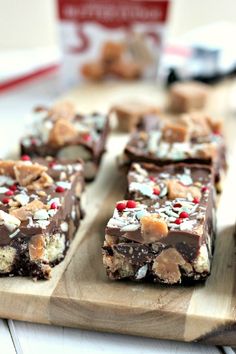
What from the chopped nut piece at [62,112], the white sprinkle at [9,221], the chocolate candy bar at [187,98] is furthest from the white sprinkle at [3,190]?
the chocolate candy bar at [187,98]

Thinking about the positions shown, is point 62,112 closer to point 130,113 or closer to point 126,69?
point 130,113

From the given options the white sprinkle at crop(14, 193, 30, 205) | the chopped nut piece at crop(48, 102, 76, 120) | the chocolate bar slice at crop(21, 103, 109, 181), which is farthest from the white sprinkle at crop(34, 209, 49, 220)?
the chopped nut piece at crop(48, 102, 76, 120)

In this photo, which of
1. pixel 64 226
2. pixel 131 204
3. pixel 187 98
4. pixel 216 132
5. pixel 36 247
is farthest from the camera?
pixel 187 98

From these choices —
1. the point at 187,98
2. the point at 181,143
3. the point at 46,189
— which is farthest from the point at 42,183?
the point at 187,98

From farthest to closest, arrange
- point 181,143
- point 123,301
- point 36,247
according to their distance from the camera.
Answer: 1. point 181,143
2. point 36,247
3. point 123,301

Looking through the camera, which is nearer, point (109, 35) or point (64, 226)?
point (64, 226)

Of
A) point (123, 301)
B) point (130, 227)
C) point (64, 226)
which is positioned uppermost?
point (130, 227)

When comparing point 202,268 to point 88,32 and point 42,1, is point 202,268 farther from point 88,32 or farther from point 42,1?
point 42,1

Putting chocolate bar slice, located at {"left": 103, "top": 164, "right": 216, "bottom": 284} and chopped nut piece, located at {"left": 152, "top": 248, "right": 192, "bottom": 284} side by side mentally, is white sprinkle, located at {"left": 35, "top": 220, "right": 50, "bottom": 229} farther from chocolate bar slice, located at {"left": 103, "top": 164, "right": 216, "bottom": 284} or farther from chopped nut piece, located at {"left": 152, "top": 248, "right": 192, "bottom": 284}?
chopped nut piece, located at {"left": 152, "top": 248, "right": 192, "bottom": 284}
